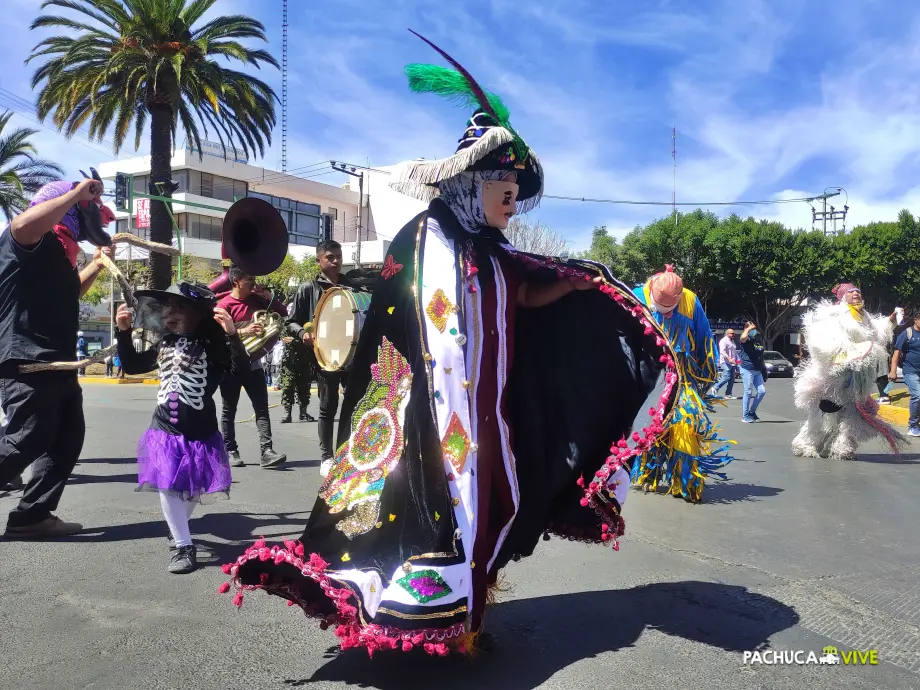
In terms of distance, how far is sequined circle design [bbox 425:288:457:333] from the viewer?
280cm

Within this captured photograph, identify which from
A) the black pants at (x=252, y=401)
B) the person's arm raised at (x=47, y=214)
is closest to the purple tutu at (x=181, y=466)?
the person's arm raised at (x=47, y=214)

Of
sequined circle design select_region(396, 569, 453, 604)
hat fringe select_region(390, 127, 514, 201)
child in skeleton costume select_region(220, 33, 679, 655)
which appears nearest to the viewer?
sequined circle design select_region(396, 569, 453, 604)

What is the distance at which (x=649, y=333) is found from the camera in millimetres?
3158

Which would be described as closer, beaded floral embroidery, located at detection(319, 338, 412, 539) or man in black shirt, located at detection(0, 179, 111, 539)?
beaded floral embroidery, located at detection(319, 338, 412, 539)

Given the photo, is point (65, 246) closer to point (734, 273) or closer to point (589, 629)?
point (589, 629)

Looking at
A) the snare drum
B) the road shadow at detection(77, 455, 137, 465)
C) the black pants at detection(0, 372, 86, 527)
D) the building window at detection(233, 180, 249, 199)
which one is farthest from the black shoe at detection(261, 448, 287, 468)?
the building window at detection(233, 180, 249, 199)

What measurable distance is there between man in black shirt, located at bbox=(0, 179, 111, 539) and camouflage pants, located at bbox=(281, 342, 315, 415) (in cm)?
348

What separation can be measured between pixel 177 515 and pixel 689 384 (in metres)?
3.86

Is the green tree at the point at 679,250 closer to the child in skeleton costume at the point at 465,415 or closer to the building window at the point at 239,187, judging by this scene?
the building window at the point at 239,187

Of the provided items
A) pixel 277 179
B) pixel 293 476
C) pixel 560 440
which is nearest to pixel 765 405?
pixel 293 476

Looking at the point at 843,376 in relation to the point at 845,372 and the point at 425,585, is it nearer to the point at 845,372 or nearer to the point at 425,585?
the point at 845,372

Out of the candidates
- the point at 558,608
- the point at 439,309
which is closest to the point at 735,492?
the point at 558,608

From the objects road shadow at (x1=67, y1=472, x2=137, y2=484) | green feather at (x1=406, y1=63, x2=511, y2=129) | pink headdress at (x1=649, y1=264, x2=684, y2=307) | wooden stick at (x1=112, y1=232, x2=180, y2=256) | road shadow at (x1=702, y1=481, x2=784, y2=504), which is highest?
green feather at (x1=406, y1=63, x2=511, y2=129)

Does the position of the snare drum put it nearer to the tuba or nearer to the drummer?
the tuba
